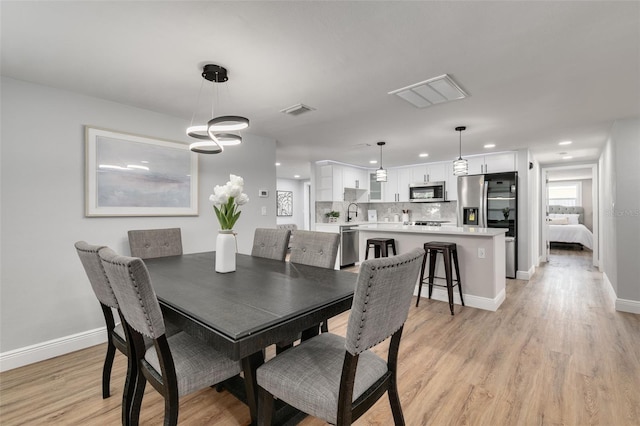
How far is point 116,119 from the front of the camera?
283 centimetres

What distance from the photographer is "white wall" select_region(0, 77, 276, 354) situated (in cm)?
232

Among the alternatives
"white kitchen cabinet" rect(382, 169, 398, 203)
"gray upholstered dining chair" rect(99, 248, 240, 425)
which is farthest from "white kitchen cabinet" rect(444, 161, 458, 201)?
"gray upholstered dining chair" rect(99, 248, 240, 425)

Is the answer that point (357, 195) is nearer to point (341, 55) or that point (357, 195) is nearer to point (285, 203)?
point (285, 203)

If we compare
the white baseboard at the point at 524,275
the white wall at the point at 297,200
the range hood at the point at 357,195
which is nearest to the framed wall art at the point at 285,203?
the white wall at the point at 297,200

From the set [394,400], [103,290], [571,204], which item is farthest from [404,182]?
[571,204]

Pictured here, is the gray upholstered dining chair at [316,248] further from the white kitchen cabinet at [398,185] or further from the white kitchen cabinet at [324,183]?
the white kitchen cabinet at [398,185]

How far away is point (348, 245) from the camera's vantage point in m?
6.11

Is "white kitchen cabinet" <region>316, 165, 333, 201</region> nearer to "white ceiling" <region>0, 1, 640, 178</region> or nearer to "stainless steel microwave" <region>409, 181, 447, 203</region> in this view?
"stainless steel microwave" <region>409, 181, 447, 203</region>

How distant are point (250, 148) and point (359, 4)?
2.70 meters

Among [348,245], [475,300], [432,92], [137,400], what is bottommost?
[475,300]

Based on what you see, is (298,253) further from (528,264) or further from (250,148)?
(528,264)

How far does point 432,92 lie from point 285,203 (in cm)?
767

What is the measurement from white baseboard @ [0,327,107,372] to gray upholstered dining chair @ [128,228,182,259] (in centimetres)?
85

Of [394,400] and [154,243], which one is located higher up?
[154,243]
